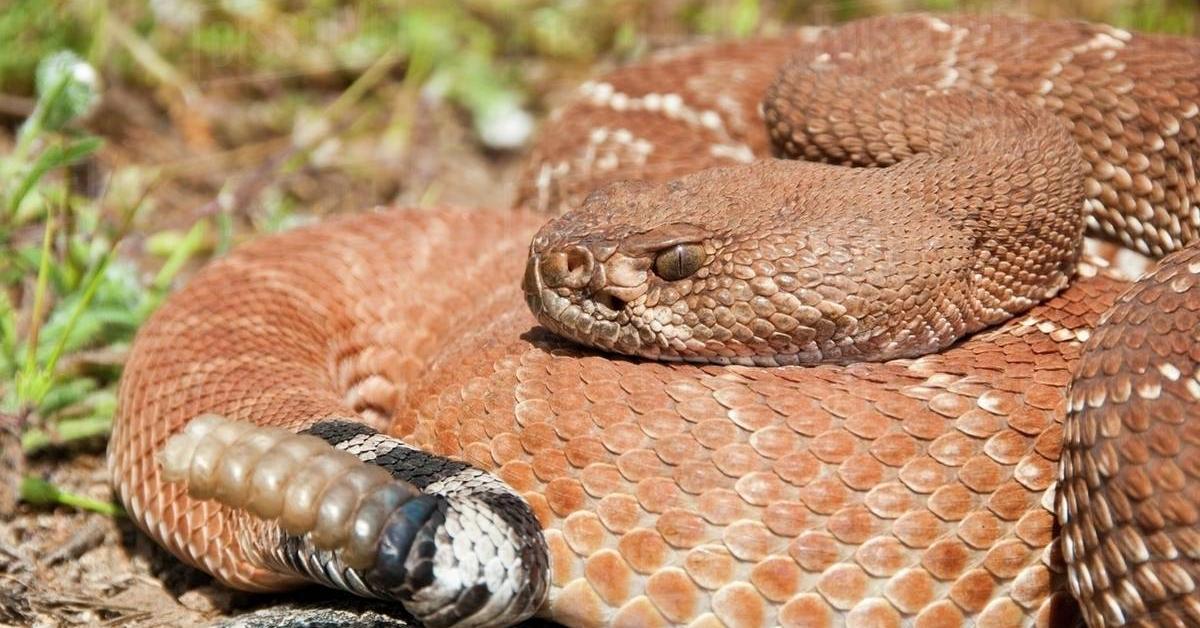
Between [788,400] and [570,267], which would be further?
[570,267]

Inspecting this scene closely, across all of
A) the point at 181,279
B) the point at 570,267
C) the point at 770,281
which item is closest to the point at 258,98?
the point at 181,279

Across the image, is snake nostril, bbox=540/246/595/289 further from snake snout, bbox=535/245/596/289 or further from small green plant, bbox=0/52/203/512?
small green plant, bbox=0/52/203/512

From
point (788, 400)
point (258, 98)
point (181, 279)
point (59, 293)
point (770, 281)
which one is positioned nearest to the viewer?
point (788, 400)

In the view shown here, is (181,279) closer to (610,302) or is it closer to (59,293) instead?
(59,293)

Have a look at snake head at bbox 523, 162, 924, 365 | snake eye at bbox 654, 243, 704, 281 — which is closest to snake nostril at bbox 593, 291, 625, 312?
snake head at bbox 523, 162, 924, 365

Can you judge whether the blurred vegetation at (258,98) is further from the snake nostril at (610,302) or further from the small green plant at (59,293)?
the snake nostril at (610,302)

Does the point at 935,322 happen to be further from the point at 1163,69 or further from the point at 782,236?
the point at 1163,69

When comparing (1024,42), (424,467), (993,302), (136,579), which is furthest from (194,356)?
(1024,42)

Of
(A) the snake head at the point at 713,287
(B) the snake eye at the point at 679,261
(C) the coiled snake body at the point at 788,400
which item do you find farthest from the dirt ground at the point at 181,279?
(B) the snake eye at the point at 679,261
